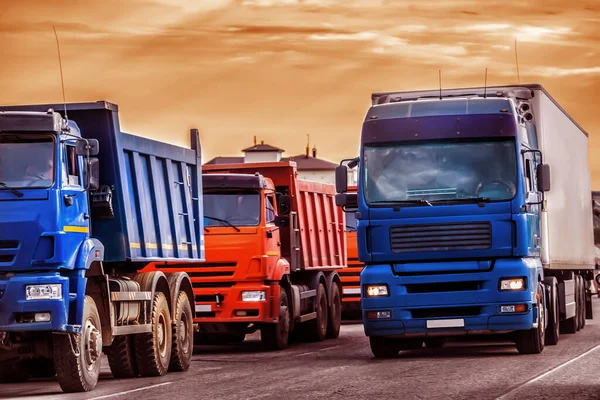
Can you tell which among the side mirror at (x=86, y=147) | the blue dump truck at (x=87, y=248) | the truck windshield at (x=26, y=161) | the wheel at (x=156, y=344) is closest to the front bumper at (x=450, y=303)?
the blue dump truck at (x=87, y=248)

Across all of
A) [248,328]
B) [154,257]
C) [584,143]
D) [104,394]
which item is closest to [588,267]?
[584,143]

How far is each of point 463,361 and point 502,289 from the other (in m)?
1.24

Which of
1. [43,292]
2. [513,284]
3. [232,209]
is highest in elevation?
[232,209]

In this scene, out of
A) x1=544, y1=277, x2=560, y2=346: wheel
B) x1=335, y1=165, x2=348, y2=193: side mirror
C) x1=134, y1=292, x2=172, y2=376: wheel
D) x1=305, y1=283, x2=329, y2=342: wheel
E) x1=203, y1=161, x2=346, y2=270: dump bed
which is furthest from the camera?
x1=305, y1=283, x2=329, y2=342: wheel

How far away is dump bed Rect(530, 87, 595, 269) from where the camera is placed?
74.0ft

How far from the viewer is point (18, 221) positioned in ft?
50.6

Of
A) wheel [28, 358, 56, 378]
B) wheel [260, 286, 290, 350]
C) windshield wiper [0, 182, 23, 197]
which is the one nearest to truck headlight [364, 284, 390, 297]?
wheel [260, 286, 290, 350]

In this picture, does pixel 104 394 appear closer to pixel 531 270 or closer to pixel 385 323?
pixel 385 323

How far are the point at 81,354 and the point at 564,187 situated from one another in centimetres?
1236

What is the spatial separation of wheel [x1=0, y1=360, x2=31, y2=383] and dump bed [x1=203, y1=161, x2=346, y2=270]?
777 cm

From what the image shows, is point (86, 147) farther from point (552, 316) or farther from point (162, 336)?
point (552, 316)

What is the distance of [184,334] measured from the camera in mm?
19875

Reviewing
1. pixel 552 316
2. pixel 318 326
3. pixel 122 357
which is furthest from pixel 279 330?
pixel 122 357

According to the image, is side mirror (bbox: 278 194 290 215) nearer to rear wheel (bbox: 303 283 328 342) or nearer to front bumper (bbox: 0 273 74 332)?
rear wheel (bbox: 303 283 328 342)
